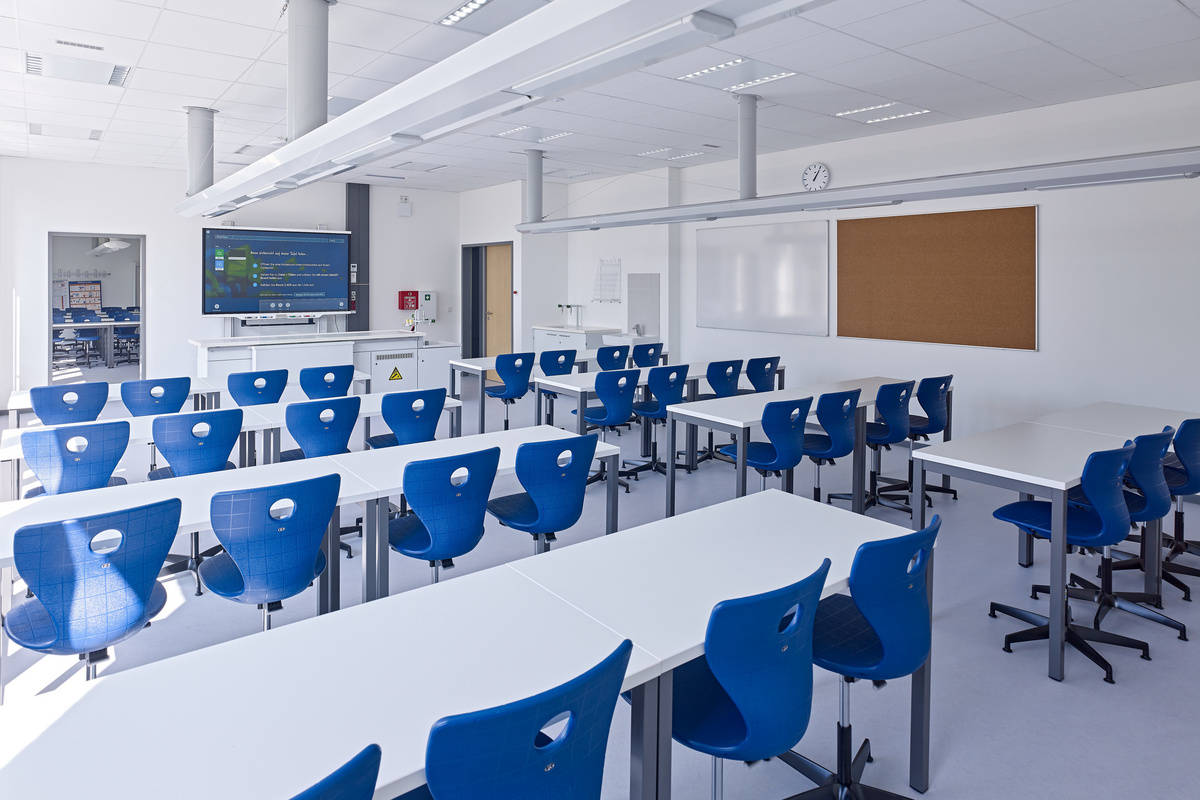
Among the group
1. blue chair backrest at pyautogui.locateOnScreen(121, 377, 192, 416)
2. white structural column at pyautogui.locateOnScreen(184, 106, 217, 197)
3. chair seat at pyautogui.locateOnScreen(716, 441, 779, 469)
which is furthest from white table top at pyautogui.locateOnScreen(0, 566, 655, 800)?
white structural column at pyautogui.locateOnScreen(184, 106, 217, 197)

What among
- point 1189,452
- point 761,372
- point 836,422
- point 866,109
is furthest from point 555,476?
point 866,109

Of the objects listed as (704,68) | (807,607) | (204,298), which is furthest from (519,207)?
(807,607)

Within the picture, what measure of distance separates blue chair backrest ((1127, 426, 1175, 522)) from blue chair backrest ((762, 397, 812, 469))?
178cm

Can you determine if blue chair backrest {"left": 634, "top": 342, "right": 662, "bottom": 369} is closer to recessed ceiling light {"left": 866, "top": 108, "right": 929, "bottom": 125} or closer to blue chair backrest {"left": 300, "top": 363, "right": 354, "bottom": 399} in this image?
recessed ceiling light {"left": 866, "top": 108, "right": 929, "bottom": 125}

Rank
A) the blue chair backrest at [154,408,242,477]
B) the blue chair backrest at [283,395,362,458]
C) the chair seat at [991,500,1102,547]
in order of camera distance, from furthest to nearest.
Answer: the blue chair backrest at [283,395,362,458], the blue chair backrest at [154,408,242,477], the chair seat at [991,500,1102,547]

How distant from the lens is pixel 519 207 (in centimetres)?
1072

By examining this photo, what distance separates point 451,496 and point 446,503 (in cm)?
3

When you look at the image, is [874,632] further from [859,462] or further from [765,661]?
[859,462]

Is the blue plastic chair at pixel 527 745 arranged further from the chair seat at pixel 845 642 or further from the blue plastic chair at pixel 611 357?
the blue plastic chair at pixel 611 357

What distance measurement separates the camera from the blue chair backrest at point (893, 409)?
5.21 m

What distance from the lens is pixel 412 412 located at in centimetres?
485

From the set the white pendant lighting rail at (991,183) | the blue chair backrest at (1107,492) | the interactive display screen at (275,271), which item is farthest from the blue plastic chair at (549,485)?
the interactive display screen at (275,271)

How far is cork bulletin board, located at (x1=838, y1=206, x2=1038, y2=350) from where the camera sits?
6586 millimetres

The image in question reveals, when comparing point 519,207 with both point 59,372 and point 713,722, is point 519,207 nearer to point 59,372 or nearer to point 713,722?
point 59,372
